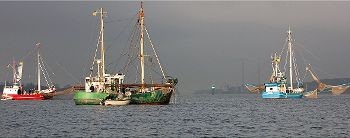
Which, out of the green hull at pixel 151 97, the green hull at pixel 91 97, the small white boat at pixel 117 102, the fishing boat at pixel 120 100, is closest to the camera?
the green hull at pixel 151 97

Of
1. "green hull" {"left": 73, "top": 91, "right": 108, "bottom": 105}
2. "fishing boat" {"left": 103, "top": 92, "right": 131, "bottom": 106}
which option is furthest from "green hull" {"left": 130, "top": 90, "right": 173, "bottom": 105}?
"green hull" {"left": 73, "top": 91, "right": 108, "bottom": 105}

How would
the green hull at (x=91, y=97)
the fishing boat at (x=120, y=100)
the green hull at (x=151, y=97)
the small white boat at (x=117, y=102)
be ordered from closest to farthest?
the green hull at (x=151, y=97)
the green hull at (x=91, y=97)
the small white boat at (x=117, y=102)
the fishing boat at (x=120, y=100)

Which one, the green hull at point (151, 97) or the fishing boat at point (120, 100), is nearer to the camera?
the green hull at point (151, 97)

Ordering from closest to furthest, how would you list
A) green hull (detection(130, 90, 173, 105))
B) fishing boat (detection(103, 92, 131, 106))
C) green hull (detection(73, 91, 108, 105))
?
green hull (detection(130, 90, 173, 105))
green hull (detection(73, 91, 108, 105))
fishing boat (detection(103, 92, 131, 106))

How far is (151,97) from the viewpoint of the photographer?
117125mm

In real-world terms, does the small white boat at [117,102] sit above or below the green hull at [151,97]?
below

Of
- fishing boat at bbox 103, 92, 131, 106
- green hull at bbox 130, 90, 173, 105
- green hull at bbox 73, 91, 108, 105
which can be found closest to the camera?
green hull at bbox 130, 90, 173, 105

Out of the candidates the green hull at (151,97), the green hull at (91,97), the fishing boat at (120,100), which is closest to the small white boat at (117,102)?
the fishing boat at (120,100)

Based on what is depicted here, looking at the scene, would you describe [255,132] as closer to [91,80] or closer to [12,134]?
[12,134]

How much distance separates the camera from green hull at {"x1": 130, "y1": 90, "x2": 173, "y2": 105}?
384 ft

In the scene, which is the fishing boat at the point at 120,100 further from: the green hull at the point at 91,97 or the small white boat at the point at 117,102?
the green hull at the point at 91,97

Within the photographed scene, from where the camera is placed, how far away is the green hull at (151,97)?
117081 millimetres

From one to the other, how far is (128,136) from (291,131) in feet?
55.8

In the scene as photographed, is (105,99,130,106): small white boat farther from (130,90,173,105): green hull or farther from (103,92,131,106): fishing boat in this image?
(130,90,173,105): green hull
